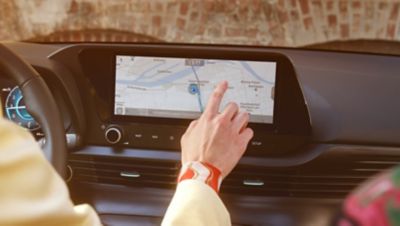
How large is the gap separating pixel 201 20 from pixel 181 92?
3.18 metres

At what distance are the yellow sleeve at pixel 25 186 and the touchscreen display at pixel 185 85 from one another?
3.66 ft

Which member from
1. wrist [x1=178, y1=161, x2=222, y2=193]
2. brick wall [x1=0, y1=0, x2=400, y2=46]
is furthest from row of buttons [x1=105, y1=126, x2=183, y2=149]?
brick wall [x1=0, y1=0, x2=400, y2=46]

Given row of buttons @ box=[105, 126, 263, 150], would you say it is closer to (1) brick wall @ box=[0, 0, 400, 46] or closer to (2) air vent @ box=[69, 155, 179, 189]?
(2) air vent @ box=[69, 155, 179, 189]

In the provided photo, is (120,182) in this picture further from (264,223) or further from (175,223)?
(175,223)

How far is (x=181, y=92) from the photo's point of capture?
6.68 ft

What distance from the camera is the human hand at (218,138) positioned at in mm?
1616

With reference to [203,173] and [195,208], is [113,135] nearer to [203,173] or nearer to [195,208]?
[203,173]

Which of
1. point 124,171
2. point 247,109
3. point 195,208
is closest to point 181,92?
point 247,109

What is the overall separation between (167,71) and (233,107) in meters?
0.33

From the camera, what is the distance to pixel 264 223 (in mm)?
2160

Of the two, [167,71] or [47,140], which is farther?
[167,71]

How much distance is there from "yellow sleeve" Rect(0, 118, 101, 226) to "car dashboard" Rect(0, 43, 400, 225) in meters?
1.13

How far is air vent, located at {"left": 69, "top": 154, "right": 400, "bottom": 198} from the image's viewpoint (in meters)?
2.07

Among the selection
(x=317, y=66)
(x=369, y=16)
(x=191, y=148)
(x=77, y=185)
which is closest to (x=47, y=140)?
(x=191, y=148)
